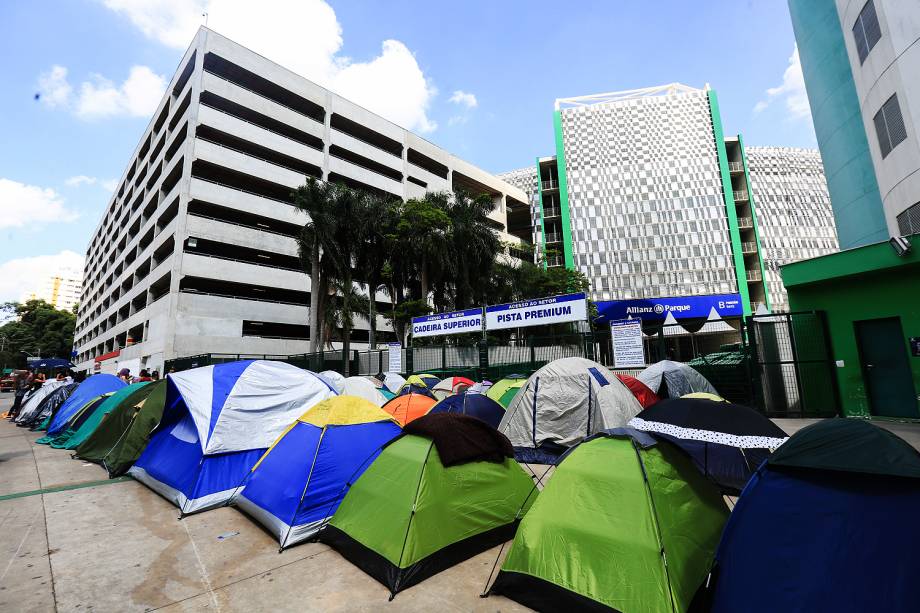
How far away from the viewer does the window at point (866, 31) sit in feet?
45.9

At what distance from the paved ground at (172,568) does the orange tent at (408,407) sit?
3695 mm

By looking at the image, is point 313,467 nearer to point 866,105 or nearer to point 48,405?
point 48,405

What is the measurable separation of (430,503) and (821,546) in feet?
9.56

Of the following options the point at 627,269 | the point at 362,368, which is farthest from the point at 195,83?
the point at 627,269

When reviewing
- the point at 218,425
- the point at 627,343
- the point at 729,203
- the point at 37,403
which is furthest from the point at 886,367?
the point at 729,203

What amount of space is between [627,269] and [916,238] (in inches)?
1973

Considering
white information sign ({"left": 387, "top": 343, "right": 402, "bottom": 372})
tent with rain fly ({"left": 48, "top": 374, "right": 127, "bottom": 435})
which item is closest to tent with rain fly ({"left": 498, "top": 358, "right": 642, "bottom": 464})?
white information sign ({"left": 387, "top": 343, "right": 402, "bottom": 372})

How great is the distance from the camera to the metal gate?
34.6 feet

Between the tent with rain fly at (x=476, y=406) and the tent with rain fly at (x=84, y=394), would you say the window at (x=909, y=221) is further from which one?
the tent with rain fly at (x=84, y=394)

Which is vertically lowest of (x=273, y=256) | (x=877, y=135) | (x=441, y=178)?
(x=877, y=135)

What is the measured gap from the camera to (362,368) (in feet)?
65.8

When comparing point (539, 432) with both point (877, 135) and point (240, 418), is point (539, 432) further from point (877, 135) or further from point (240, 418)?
point (877, 135)

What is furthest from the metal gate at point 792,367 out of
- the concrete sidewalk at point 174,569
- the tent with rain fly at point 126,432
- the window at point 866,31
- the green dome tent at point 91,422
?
the green dome tent at point 91,422

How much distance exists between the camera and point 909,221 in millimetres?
13664
